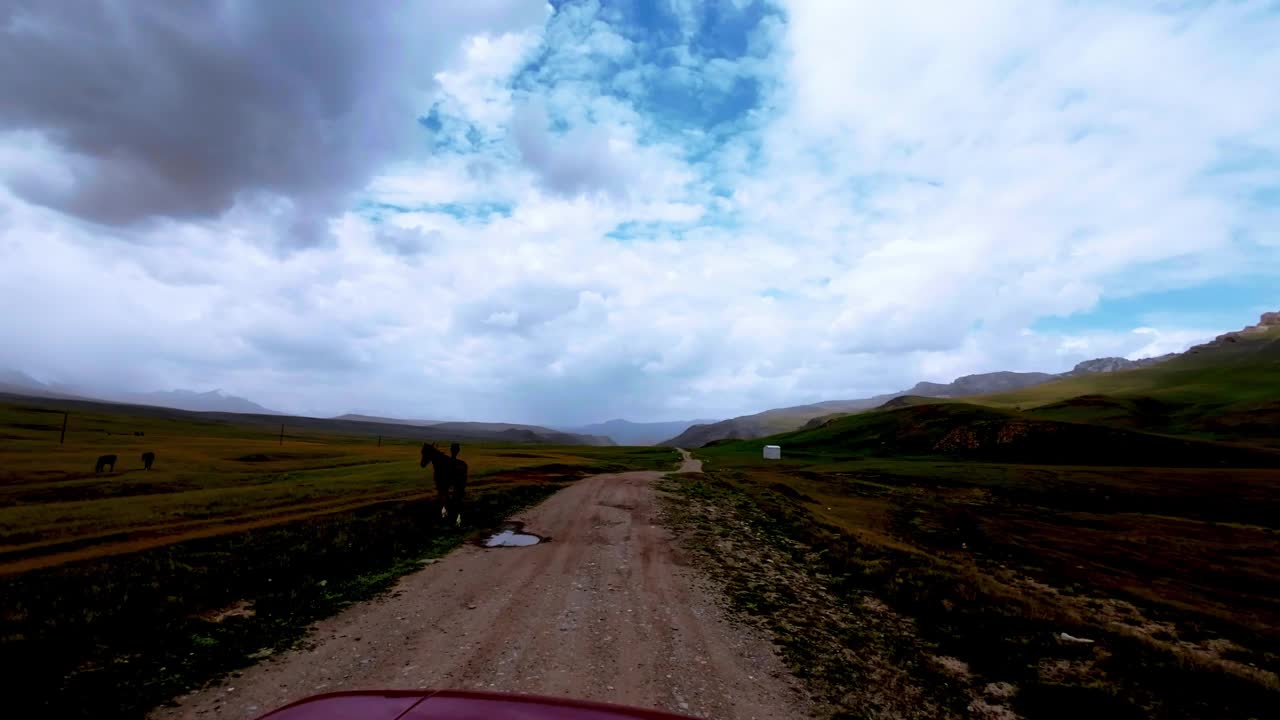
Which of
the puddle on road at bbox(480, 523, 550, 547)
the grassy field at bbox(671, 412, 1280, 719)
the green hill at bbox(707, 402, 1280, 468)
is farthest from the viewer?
the green hill at bbox(707, 402, 1280, 468)

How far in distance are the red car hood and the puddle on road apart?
16.8 metres

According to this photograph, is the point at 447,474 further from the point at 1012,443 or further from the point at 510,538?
the point at 1012,443

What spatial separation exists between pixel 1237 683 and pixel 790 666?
30.9 ft

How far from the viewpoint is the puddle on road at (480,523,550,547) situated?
796 inches

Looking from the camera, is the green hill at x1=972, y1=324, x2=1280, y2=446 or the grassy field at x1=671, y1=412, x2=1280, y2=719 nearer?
the grassy field at x1=671, y1=412, x2=1280, y2=719

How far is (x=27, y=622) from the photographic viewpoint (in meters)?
11.0

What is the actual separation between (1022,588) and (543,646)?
802 inches

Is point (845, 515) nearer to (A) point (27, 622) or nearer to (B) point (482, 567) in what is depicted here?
(B) point (482, 567)

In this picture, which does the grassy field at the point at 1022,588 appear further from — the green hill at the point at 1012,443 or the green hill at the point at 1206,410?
the green hill at the point at 1206,410

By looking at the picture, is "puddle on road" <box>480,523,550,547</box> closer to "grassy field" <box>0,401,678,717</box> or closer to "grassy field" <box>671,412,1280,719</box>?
"grassy field" <box>0,401,678,717</box>

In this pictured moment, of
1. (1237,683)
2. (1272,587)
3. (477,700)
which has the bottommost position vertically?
(1272,587)

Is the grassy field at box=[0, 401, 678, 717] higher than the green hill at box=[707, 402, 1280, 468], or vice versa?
the green hill at box=[707, 402, 1280, 468]

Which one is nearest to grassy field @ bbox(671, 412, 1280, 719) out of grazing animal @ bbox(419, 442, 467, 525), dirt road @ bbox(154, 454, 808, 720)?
dirt road @ bbox(154, 454, 808, 720)

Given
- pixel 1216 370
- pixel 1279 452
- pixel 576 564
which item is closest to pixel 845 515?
pixel 576 564
